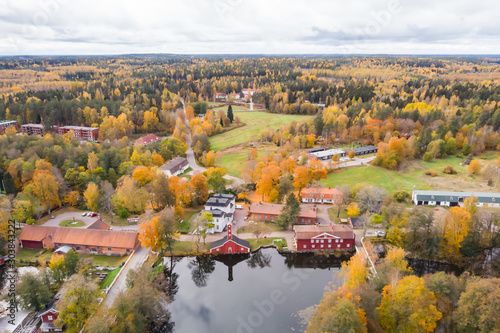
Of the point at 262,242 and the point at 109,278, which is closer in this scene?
the point at 109,278

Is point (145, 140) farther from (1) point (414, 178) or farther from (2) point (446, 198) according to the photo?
(2) point (446, 198)

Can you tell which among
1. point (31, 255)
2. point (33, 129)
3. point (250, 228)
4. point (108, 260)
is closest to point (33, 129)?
point (33, 129)

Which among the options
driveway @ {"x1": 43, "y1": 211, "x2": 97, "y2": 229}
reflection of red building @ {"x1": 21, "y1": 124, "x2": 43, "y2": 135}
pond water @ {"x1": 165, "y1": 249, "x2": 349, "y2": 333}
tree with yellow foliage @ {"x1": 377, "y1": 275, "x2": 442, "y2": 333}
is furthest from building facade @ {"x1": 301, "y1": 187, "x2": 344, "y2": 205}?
reflection of red building @ {"x1": 21, "y1": 124, "x2": 43, "y2": 135}

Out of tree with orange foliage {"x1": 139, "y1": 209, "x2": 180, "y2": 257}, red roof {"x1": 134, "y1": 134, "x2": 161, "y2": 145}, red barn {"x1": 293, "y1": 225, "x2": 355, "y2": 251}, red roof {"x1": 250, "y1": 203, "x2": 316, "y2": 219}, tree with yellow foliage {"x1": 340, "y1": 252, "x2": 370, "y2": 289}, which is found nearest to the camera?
tree with yellow foliage {"x1": 340, "y1": 252, "x2": 370, "y2": 289}

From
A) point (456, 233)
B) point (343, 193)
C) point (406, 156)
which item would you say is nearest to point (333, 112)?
point (406, 156)

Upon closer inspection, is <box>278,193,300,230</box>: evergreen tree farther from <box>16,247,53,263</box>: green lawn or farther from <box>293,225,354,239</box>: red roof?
<box>16,247,53,263</box>: green lawn
